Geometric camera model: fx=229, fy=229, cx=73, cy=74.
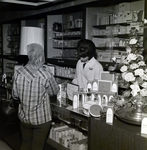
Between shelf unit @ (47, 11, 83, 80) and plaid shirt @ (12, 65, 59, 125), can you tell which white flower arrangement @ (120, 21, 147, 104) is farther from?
shelf unit @ (47, 11, 83, 80)

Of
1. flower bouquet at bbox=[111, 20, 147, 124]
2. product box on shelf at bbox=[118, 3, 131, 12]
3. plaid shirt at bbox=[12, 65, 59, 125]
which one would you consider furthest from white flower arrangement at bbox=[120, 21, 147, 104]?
product box on shelf at bbox=[118, 3, 131, 12]

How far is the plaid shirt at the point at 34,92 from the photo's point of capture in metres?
2.31

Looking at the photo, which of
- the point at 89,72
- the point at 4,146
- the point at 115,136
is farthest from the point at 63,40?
the point at 115,136

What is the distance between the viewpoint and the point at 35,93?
2.34 metres

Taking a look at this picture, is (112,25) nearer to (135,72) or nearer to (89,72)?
(89,72)

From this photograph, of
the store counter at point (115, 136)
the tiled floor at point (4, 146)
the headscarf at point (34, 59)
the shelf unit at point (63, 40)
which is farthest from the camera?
the shelf unit at point (63, 40)

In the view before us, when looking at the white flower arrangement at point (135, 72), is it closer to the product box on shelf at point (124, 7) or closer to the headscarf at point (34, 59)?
the headscarf at point (34, 59)

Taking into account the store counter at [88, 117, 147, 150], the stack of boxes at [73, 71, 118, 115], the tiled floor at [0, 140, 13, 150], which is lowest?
the tiled floor at [0, 140, 13, 150]

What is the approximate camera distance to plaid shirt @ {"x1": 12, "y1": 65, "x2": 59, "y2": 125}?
2307mm

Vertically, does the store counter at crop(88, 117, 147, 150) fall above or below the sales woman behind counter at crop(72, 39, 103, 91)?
below

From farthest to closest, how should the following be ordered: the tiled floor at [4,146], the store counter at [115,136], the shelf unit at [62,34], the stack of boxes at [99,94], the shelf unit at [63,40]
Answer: the shelf unit at [63,40]
the tiled floor at [4,146]
the shelf unit at [62,34]
the stack of boxes at [99,94]
the store counter at [115,136]

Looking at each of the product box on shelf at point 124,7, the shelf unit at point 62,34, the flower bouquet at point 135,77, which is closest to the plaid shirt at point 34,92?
the shelf unit at point 62,34

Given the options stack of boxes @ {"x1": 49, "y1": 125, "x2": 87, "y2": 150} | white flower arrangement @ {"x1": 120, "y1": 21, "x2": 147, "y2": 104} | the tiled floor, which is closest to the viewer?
white flower arrangement @ {"x1": 120, "y1": 21, "x2": 147, "y2": 104}

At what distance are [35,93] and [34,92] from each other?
0.01 metres
